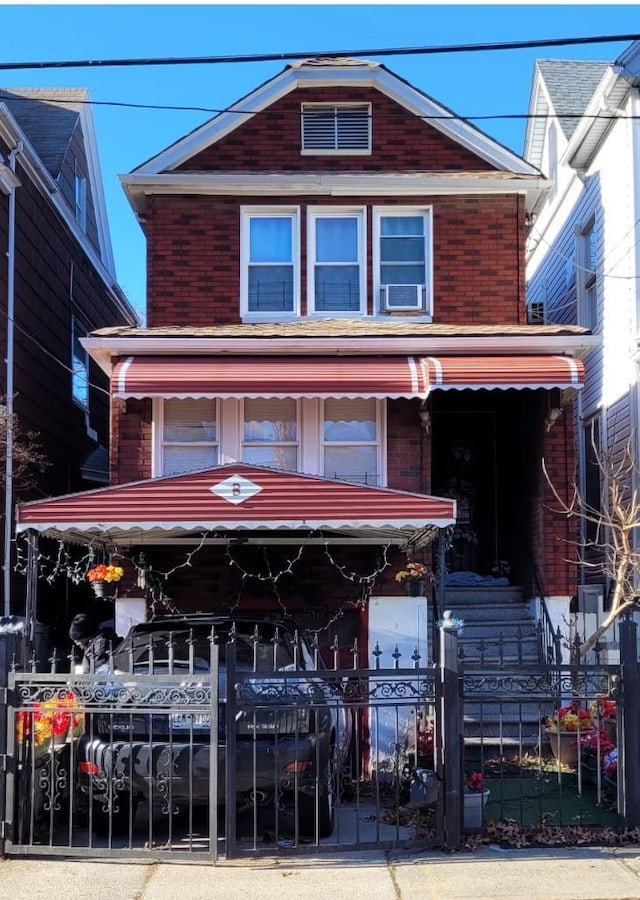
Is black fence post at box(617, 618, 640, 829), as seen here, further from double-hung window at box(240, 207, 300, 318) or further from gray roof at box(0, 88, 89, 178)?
gray roof at box(0, 88, 89, 178)

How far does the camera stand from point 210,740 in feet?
23.3

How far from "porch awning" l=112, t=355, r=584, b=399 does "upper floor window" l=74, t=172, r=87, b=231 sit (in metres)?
7.82

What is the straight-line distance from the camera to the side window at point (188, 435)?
40.5 feet

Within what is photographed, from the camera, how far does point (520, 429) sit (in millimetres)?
13695

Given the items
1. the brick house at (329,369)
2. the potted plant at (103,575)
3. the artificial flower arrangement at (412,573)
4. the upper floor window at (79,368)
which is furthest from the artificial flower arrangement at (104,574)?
the upper floor window at (79,368)

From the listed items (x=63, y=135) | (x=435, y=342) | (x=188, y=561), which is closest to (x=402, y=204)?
(x=435, y=342)

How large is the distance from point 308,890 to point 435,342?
23.2ft

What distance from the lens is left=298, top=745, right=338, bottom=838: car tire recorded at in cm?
739

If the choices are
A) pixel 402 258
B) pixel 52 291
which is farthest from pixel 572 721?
pixel 52 291

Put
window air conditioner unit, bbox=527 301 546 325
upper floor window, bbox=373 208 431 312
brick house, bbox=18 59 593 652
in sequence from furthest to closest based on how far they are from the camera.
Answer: window air conditioner unit, bbox=527 301 546 325
upper floor window, bbox=373 208 431 312
brick house, bbox=18 59 593 652

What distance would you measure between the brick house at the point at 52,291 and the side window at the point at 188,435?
150 cm

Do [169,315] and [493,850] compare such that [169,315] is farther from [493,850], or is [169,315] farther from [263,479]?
[493,850]

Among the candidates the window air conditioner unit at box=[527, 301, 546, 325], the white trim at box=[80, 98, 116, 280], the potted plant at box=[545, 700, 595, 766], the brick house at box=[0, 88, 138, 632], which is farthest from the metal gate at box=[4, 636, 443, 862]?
the white trim at box=[80, 98, 116, 280]

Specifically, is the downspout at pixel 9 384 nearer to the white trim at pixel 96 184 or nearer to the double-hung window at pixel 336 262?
the double-hung window at pixel 336 262
